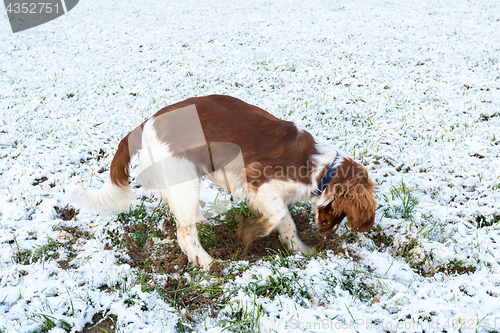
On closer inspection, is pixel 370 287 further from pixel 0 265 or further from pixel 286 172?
pixel 0 265

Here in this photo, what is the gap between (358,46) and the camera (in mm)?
7434

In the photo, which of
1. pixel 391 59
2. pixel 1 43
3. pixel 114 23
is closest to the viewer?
pixel 391 59

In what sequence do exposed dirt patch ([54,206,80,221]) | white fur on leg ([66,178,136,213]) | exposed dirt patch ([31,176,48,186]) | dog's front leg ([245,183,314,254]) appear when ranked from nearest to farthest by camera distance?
dog's front leg ([245,183,314,254]) < white fur on leg ([66,178,136,213]) < exposed dirt patch ([54,206,80,221]) < exposed dirt patch ([31,176,48,186])

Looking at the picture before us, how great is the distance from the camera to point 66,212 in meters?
3.03

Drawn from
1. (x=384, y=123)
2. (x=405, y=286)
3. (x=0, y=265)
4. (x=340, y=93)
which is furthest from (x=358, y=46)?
(x=0, y=265)

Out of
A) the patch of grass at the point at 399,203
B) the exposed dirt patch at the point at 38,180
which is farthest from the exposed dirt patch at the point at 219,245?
the exposed dirt patch at the point at 38,180

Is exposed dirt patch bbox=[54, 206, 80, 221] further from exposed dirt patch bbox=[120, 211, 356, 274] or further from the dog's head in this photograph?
the dog's head

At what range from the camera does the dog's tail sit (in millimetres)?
2559

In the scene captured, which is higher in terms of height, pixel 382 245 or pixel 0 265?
pixel 0 265

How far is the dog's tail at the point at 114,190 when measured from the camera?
2.56 meters

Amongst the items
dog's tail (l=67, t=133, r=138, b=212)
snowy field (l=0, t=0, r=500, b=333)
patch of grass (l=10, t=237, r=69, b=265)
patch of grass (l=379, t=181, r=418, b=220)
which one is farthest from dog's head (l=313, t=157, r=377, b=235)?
patch of grass (l=10, t=237, r=69, b=265)

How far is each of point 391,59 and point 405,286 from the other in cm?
572

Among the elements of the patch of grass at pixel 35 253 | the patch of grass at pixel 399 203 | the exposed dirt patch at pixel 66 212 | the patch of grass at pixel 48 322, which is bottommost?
the patch of grass at pixel 399 203

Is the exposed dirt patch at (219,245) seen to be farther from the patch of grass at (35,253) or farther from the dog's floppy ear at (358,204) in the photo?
the patch of grass at (35,253)
